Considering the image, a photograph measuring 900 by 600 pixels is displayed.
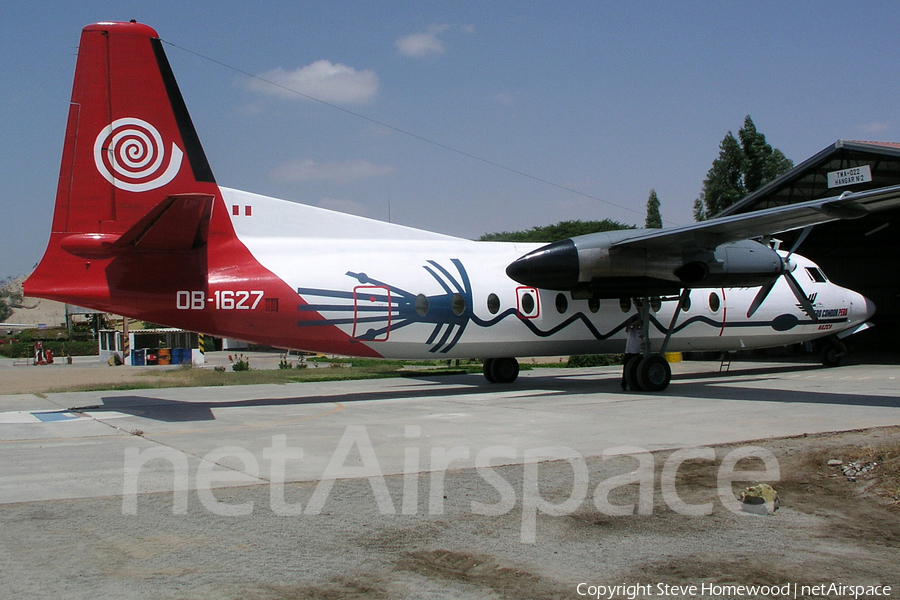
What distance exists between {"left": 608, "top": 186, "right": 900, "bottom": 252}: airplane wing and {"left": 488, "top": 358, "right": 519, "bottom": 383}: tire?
524 cm

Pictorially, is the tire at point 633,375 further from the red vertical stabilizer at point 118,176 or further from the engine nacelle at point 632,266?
the red vertical stabilizer at point 118,176

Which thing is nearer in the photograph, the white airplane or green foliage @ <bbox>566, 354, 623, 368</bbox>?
the white airplane

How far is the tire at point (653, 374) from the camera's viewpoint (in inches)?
648

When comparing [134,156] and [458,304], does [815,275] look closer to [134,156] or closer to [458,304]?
[458,304]

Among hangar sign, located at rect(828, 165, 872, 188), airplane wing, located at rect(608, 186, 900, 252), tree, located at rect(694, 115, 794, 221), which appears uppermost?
tree, located at rect(694, 115, 794, 221)

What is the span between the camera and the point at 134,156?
1298 cm

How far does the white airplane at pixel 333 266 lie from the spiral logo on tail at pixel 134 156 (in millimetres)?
23

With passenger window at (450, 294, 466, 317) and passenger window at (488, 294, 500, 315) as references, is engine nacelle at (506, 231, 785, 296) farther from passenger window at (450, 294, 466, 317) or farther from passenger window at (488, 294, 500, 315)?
passenger window at (450, 294, 466, 317)

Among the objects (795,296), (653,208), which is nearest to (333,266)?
(795,296)

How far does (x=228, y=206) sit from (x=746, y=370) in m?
18.0

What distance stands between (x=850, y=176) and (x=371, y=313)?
20479 millimetres

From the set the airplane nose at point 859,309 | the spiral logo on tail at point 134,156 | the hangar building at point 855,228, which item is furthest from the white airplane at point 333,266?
the hangar building at point 855,228

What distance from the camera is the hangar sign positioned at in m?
25.5

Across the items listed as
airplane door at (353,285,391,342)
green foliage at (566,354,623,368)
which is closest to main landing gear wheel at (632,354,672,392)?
airplane door at (353,285,391,342)
